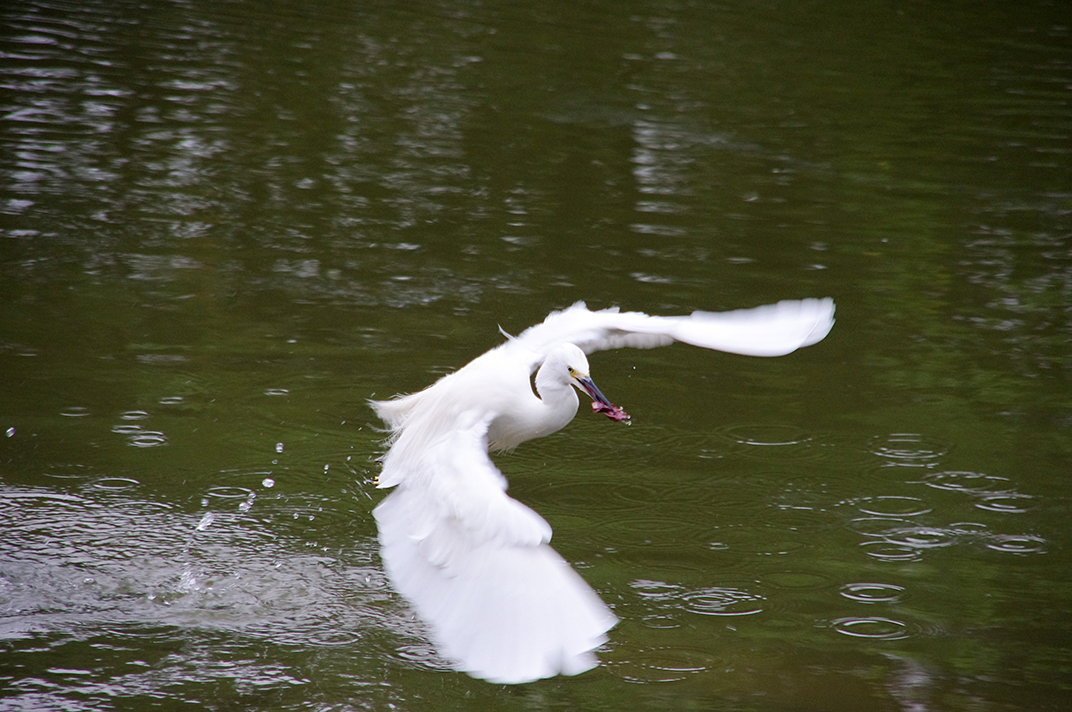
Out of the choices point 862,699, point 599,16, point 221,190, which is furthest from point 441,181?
point 599,16

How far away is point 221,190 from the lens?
27.0 ft

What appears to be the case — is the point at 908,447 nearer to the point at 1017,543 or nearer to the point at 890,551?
the point at 1017,543

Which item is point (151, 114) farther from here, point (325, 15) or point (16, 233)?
point (325, 15)

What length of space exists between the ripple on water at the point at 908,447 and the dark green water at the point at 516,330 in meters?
0.02

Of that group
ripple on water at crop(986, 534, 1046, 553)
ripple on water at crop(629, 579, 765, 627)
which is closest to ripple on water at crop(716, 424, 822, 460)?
ripple on water at crop(986, 534, 1046, 553)

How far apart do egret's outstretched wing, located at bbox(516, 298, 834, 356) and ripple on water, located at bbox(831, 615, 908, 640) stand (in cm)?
105

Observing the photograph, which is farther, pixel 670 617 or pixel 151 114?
pixel 151 114

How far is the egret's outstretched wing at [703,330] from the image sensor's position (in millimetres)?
4055

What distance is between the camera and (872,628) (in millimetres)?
4418

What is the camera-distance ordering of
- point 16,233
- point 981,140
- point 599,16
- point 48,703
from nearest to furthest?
point 48,703 → point 16,233 → point 981,140 → point 599,16

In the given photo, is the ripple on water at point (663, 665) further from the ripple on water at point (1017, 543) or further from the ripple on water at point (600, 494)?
the ripple on water at point (1017, 543)

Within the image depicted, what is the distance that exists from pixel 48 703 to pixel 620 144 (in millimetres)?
7356

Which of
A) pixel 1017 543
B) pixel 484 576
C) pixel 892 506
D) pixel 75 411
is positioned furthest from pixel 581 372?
pixel 75 411

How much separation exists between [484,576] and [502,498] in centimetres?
24
